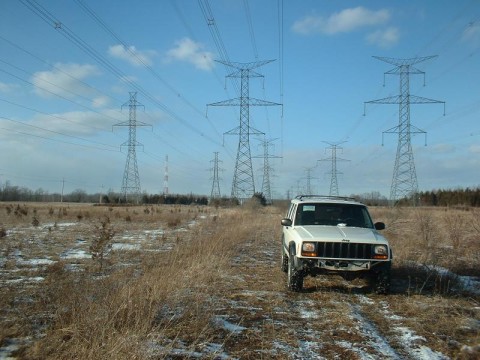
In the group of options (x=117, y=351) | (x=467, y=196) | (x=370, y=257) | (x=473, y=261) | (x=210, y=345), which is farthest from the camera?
(x=467, y=196)

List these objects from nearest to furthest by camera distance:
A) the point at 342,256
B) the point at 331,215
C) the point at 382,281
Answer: the point at 342,256, the point at 382,281, the point at 331,215

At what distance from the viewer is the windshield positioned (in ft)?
35.5

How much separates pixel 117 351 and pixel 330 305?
4768mm

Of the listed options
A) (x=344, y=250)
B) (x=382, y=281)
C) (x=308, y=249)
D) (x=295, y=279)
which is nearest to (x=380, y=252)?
(x=382, y=281)

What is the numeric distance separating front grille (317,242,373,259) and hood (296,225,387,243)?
0.10 meters

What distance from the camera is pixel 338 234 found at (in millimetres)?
9484

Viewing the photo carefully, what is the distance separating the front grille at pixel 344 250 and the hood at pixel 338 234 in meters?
0.10

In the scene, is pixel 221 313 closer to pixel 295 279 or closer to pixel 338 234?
pixel 295 279

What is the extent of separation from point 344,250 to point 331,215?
192 centimetres

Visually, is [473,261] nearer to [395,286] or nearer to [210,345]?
[395,286]

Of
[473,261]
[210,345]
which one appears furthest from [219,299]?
[473,261]

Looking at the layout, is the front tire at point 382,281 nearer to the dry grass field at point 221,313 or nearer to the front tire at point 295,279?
the dry grass field at point 221,313

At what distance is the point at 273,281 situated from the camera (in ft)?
35.5

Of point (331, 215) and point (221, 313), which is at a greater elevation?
point (331, 215)
